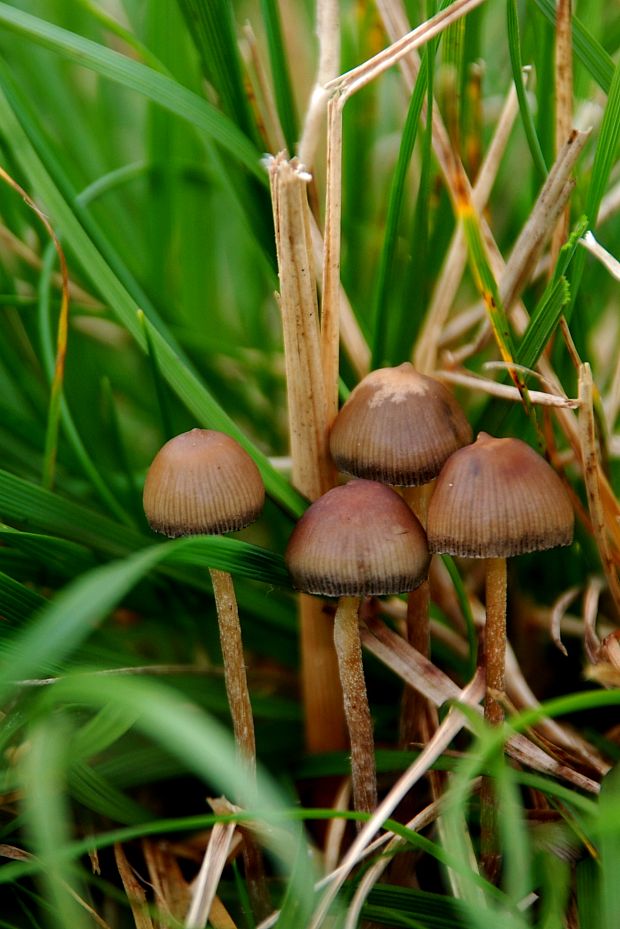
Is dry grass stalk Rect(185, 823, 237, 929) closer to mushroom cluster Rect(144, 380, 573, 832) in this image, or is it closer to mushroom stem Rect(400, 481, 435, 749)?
mushroom cluster Rect(144, 380, 573, 832)

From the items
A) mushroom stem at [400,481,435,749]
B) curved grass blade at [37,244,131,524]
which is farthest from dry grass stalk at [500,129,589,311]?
curved grass blade at [37,244,131,524]

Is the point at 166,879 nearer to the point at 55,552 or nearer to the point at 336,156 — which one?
the point at 55,552

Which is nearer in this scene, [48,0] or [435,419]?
[435,419]

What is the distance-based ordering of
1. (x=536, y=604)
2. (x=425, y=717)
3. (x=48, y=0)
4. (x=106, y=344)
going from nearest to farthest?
(x=425, y=717)
(x=536, y=604)
(x=106, y=344)
(x=48, y=0)

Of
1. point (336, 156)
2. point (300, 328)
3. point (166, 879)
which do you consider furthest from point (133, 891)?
point (336, 156)

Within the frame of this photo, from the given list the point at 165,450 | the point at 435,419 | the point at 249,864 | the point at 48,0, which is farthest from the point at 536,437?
the point at 48,0

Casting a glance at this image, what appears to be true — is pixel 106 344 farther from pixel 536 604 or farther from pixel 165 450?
pixel 536 604
